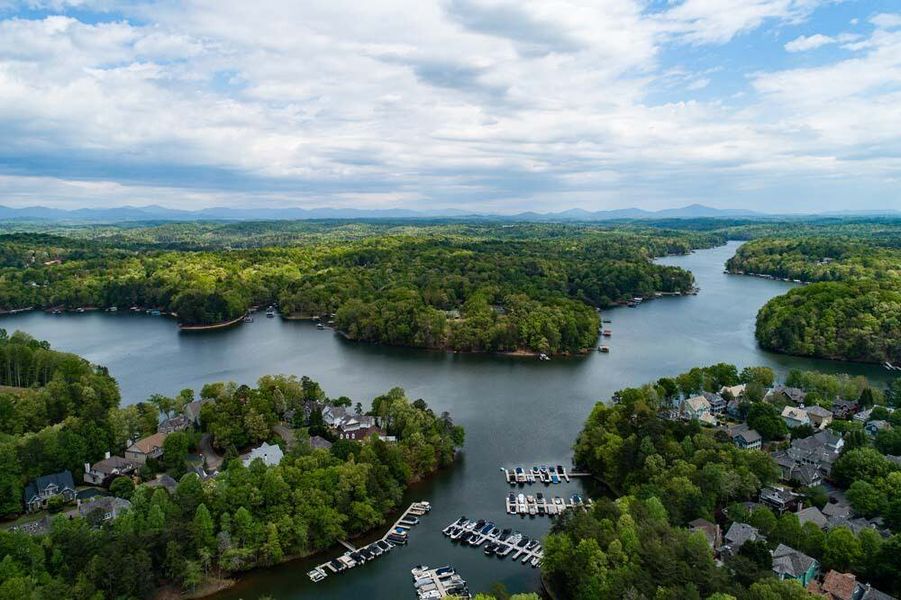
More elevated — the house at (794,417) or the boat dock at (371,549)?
the house at (794,417)

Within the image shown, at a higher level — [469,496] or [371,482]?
[371,482]

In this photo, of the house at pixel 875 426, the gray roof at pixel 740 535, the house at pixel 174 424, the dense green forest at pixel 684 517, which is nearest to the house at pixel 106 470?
the house at pixel 174 424

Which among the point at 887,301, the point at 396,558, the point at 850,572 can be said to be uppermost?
the point at 887,301

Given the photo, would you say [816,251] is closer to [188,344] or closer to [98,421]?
[188,344]

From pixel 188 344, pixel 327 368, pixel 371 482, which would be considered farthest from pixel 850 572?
pixel 188 344

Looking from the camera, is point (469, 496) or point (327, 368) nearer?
point (469, 496)

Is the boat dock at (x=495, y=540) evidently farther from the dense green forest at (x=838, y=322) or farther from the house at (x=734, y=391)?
the dense green forest at (x=838, y=322)

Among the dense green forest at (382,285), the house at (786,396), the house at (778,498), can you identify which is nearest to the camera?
the house at (778,498)
